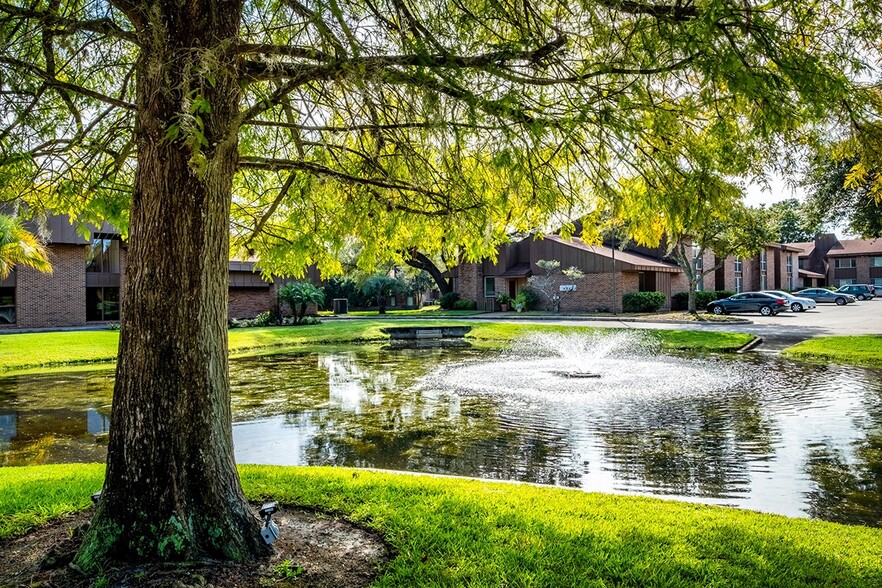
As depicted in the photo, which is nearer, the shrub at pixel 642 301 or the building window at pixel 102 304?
the building window at pixel 102 304

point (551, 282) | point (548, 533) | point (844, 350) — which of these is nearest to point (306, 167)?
point (548, 533)

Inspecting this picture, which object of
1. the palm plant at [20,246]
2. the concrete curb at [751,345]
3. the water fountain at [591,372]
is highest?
the palm plant at [20,246]

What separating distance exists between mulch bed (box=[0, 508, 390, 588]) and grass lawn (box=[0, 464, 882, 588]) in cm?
19

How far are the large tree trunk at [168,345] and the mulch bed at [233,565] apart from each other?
13 centimetres

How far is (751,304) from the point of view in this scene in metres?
35.3

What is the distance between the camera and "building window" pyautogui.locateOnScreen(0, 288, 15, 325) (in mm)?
26688

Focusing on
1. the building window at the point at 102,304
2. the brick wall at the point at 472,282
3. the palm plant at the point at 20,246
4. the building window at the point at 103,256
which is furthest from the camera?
the brick wall at the point at 472,282

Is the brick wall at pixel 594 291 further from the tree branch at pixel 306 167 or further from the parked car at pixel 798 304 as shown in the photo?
the tree branch at pixel 306 167

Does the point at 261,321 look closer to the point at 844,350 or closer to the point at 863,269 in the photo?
the point at 844,350

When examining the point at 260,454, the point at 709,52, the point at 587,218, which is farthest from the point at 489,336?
the point at 709,52

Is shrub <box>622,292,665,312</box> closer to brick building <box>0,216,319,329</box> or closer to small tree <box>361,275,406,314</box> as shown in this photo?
small tree <box>361,275,406,314</box>

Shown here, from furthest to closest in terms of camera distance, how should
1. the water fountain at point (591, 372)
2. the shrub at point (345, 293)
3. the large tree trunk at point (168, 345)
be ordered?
the shrub at point (345, 293)
the water fountain at point (591, 372)
the large tree trunk at point (168, 345)

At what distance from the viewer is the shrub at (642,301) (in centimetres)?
3597

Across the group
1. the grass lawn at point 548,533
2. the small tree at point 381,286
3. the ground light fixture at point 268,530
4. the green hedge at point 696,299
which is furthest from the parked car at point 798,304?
the ground light fixture at point 268,530
